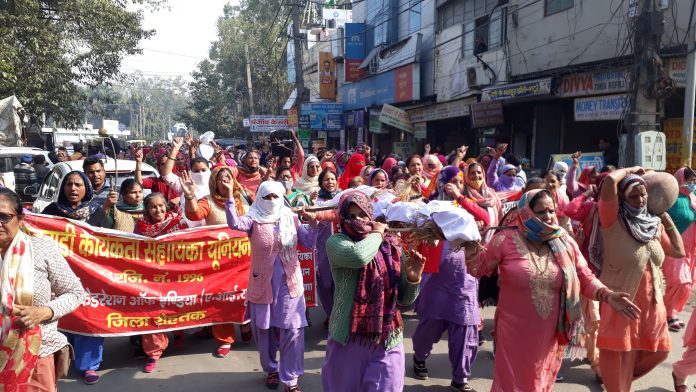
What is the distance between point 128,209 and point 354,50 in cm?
2068

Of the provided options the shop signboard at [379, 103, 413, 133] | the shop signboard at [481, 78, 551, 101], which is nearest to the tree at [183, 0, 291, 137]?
the shop signboard at [379, 103, 413, 133]

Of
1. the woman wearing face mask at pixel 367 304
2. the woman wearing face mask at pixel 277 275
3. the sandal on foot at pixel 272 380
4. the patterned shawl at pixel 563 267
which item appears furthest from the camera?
the sandal on foot at pixel 272 380

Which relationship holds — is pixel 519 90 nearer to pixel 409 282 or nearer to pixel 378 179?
pixel 378 179

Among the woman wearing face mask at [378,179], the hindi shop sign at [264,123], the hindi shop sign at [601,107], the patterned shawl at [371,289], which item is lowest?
the patterned shawl at [371,289]

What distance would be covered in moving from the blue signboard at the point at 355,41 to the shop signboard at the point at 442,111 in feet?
20.8

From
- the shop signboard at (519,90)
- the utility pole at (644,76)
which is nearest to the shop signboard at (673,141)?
the utility pole at (644,76)

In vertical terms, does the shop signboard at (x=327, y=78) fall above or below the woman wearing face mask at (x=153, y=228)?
above

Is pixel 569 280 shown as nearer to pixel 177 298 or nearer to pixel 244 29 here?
pixel 177 298

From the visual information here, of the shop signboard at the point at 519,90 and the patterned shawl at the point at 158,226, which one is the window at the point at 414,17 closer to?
the shop signboard at the point at 519,90

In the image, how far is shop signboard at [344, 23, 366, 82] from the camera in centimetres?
2438

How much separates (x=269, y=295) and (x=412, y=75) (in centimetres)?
1598

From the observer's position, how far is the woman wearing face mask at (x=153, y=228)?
4.72 m

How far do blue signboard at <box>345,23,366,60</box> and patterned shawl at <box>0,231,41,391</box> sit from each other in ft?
74.8

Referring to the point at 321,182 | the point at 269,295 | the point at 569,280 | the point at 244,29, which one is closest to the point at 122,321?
the point at 269,295
